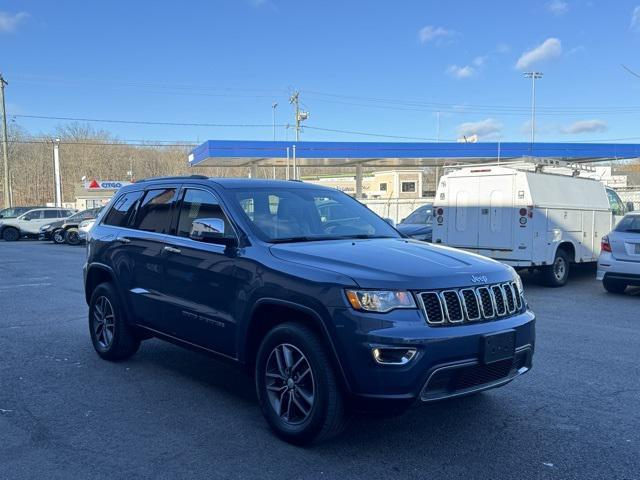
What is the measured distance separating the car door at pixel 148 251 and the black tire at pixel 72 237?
2306cm

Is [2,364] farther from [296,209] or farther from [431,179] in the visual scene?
[431,179]

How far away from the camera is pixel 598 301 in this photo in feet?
33.7

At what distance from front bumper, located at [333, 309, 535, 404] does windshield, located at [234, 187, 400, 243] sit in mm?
1181

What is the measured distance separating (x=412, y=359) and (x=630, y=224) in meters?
8.73

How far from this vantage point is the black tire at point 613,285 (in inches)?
424

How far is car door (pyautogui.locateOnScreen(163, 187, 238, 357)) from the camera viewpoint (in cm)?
458

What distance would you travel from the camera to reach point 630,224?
10695 millimetres

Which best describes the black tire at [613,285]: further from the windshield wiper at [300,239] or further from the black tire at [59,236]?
the black tire at [59,236]

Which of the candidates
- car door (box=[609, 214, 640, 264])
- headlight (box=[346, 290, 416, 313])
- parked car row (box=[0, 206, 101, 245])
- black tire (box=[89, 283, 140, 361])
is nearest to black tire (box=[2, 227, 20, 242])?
parked car row (box=[0, 206, 101, 245])

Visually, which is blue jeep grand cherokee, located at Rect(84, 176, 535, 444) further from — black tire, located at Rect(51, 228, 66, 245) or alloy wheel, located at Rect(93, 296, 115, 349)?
black tire, located at Rect(51, 228, 66, 245)

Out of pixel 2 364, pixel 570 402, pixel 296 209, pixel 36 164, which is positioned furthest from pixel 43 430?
pixel 36 164

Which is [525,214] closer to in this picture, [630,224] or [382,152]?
[630,224]

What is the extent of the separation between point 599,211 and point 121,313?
35.3 ft

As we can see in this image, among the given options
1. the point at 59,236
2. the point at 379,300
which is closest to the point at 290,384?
the point at 379,300
